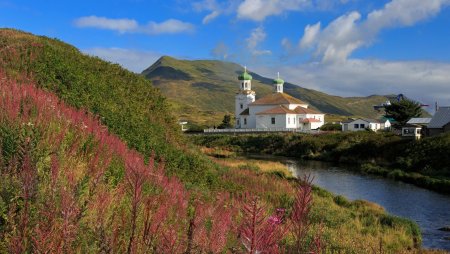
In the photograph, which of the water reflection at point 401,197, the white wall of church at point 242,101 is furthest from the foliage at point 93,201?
the white wall of church at point 242,101

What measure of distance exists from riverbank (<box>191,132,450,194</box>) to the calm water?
270 centimetres

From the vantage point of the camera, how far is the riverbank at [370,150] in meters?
40.5

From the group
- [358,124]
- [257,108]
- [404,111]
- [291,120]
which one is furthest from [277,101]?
[404,111]

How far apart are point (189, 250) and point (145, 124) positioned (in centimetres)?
1755

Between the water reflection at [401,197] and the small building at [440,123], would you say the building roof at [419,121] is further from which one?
the water reflection at [401,197]

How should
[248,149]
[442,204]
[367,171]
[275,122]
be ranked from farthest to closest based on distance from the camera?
[275,122]
[248,149]
[367,171]
[442,204]

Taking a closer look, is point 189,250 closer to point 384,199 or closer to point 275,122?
point 384,199

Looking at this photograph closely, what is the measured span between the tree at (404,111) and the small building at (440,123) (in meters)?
22.2

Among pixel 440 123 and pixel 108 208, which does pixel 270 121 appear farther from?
pixel 108 208

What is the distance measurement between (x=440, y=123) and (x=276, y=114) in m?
36.4

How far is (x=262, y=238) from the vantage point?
7.79ft

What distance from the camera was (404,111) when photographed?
91250 millimetres

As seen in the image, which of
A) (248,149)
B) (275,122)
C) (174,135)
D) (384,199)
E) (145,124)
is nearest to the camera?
(145,124)

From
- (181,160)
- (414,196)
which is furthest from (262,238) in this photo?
(414,196)
